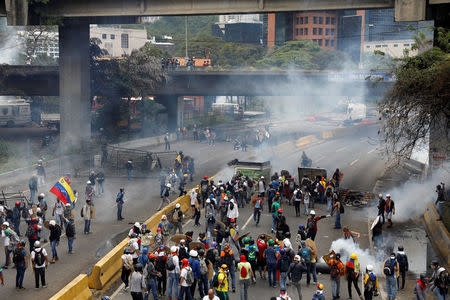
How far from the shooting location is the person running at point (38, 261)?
15.3 m

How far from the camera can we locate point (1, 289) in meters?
15.9

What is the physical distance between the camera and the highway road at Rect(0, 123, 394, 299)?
17484 mm

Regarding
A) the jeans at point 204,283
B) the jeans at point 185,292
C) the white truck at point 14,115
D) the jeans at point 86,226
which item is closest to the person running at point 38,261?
the jeans at point 185,292

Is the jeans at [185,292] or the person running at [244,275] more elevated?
the person running at [244,275]

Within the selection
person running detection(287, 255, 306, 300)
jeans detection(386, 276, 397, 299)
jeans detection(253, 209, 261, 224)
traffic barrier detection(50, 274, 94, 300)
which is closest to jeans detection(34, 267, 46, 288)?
traffic barrier detection(50, 274, 94, 300)

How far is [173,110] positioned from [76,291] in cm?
4591

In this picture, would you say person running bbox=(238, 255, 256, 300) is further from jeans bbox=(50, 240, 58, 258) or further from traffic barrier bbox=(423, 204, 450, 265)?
traffic barrier bbox=(423, 204, 450, 265)

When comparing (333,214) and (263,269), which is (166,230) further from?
(333,214)

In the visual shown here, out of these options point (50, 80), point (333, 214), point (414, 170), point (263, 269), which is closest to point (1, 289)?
point (263, 269)

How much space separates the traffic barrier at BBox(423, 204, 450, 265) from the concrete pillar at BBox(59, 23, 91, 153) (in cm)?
2342

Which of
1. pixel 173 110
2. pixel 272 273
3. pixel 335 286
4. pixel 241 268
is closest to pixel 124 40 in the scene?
pixel 173 110

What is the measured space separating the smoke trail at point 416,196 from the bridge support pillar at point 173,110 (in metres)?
32.5

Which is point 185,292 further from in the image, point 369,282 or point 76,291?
point 369,282

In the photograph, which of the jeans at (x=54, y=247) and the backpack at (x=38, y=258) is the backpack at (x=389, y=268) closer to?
the backpack at (x=38, y=258)
